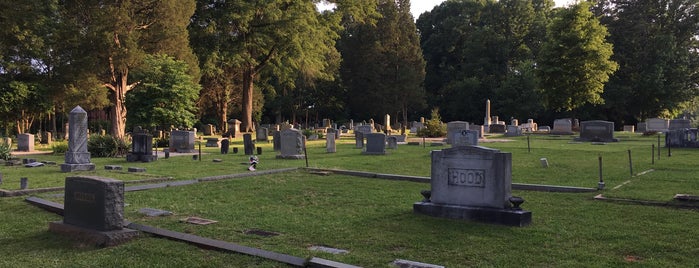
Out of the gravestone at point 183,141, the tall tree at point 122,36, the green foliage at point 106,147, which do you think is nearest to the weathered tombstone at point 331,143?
the gravestone at point 183,141

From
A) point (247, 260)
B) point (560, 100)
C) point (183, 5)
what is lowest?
point (247, 260)

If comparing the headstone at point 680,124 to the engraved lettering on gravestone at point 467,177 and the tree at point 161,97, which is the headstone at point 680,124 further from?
the engraved lettering on gravestone at point 467,177

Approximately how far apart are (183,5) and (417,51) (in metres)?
35.0

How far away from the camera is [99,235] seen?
6.41 metres

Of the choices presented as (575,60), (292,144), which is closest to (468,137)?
(292,144)

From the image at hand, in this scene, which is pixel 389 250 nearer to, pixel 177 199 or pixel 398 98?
pixel 177 199

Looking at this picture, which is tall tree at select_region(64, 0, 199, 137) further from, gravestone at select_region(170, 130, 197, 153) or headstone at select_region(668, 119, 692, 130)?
headstone at select_region(668, 119, 692, 130)

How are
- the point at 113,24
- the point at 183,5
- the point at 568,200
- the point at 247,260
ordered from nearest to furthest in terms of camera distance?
1. the point at 247,260
2. the point at 568,200
3. the point at 113,24
4. the point at 183,5

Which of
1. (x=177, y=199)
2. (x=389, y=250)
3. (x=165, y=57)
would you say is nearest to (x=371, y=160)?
(x=177, y=199)

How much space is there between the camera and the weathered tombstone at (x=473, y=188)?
7.47m

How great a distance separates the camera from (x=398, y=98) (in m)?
64.7

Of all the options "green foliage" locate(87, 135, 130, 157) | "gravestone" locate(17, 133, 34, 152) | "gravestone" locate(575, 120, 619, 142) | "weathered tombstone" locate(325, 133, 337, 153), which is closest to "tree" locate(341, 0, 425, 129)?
"gravestone" locate(575, 120, 619, 142)

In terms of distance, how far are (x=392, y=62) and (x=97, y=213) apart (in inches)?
2338

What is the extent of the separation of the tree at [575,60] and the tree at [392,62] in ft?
70.9
